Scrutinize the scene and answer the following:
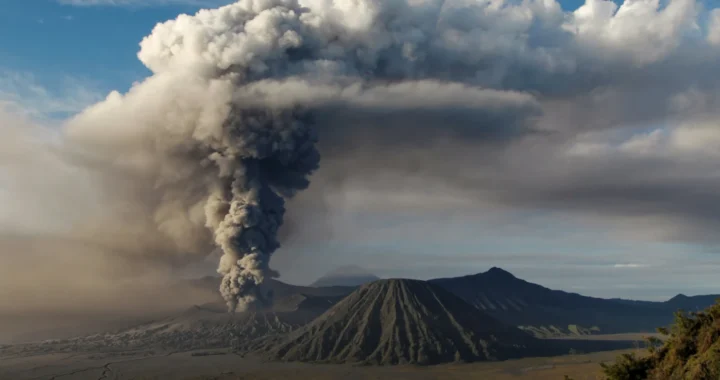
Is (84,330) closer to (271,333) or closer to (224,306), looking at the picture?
(224,306)

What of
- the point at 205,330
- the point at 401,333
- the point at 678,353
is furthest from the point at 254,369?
the point at 678,353

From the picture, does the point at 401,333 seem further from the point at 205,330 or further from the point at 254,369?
the point at 205,330

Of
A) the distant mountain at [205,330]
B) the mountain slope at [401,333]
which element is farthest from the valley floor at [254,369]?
the distant mountain at [205,330]

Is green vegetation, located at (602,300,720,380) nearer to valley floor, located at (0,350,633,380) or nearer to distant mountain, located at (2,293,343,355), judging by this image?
valley floor, located at (0,350,633,380)

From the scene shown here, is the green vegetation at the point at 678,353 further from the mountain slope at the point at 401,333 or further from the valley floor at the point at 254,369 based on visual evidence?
the mountain slope at the point at 401,333

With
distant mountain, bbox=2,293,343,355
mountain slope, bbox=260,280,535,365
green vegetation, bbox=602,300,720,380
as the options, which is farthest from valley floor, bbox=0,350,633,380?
green vegetation, bbox=602,300,720,380
